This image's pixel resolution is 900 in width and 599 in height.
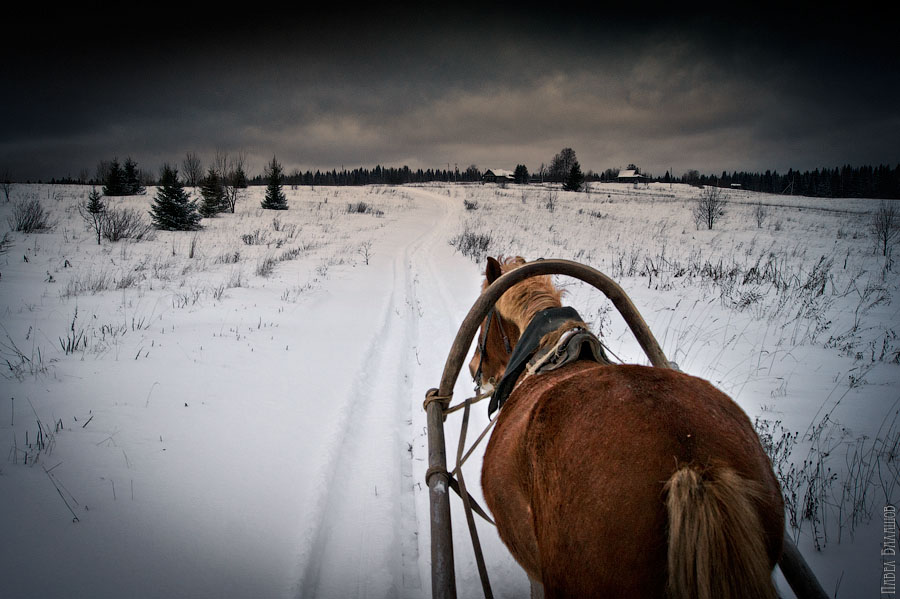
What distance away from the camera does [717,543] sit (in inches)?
33.0

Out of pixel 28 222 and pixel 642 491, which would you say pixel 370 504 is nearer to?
pixel 642 491

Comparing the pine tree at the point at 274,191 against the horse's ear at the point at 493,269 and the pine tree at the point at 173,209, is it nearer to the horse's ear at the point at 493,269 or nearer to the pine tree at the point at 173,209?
the pine tree at the point at 173,209

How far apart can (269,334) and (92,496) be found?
10.2ft

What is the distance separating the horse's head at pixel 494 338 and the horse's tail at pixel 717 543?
5.40 feet

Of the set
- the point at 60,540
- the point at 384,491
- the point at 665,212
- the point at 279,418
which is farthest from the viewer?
the point at 665,212

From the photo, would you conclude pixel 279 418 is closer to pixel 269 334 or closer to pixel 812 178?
pixel 269 334

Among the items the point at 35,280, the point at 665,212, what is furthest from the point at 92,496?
the point at 665,212

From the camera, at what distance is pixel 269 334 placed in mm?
5207

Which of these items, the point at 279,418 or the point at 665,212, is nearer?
the point at 279,418

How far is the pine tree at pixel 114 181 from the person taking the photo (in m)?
22.8

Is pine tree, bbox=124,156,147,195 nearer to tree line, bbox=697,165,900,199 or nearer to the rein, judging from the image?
the rein

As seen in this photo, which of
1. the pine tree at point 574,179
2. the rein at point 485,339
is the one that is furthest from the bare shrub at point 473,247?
the pine tree at point 574,179

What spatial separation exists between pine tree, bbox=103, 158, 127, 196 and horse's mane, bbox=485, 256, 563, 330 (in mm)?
29931

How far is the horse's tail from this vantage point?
84cm
